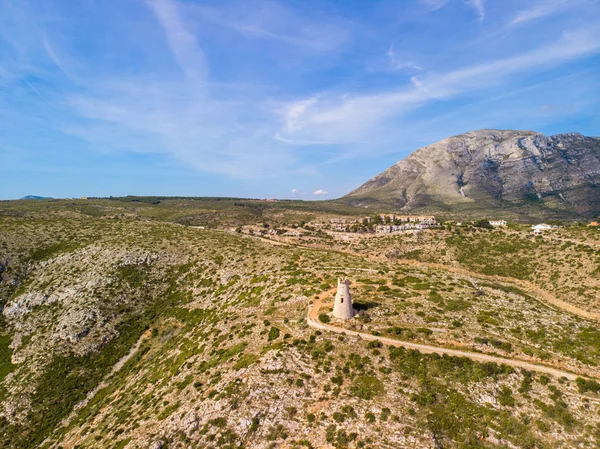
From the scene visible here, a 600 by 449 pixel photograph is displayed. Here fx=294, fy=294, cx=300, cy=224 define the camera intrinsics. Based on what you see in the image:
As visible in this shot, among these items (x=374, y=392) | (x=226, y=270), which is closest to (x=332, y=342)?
(x=374, y=392)

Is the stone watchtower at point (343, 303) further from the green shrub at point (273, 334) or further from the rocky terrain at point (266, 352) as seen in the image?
the green shrub at point (273, 334)

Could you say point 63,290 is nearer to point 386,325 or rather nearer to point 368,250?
point 386,325

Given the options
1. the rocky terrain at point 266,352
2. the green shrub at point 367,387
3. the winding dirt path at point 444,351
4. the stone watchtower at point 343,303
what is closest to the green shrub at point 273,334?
the rocky terrain at point 266,352

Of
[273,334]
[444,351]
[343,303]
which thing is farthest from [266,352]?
[444,351]

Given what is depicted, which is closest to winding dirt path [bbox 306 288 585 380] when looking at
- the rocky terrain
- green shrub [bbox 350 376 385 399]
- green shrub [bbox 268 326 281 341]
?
the rocky terrain

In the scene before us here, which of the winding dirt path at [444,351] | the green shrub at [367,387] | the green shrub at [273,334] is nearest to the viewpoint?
the green shrub at [367,387]
